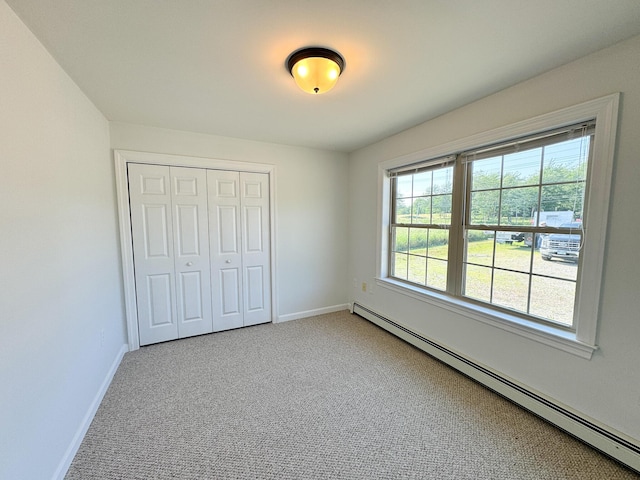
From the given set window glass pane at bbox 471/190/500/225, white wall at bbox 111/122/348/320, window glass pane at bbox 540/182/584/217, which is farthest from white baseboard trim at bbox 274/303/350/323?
window glass pane at bbox 540/182/584/217

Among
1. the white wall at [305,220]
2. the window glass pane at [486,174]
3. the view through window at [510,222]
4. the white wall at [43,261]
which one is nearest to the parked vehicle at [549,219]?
the view through window at [510,222]

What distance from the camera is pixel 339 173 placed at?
3740mm

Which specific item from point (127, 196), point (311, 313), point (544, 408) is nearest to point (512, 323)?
point (544, 408)

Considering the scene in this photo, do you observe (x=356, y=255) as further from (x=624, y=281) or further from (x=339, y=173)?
(x=624, y=281)

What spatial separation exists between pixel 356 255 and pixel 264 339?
1663 millimetres

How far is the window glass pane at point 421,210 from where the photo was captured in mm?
2764

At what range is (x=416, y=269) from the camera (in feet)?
9.63

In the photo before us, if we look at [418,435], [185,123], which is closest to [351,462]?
[418,435]

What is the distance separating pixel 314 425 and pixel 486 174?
2.37 meters

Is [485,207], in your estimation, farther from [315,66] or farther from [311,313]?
[311,313]

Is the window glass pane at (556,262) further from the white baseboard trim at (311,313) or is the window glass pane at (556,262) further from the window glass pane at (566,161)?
the white baseboard trim at (311,313)

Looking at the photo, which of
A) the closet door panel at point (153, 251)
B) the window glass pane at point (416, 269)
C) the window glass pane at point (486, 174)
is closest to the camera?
the window glass pane at point (486, 174)

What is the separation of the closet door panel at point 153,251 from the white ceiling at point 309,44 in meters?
0.73

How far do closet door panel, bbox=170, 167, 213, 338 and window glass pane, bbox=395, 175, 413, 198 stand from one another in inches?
89.6
